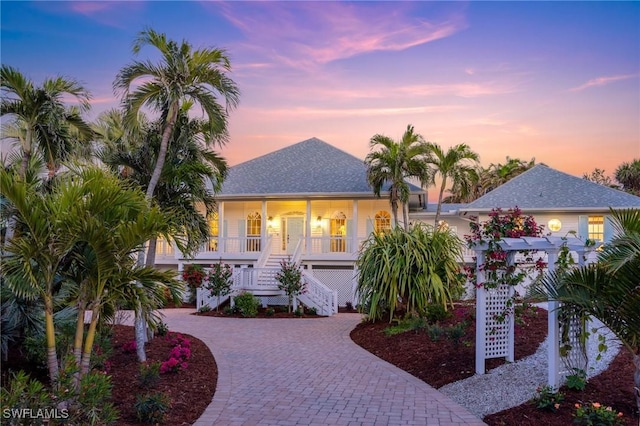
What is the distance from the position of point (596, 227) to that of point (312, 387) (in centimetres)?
1751

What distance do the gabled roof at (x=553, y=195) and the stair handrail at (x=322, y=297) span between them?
7.81 meters

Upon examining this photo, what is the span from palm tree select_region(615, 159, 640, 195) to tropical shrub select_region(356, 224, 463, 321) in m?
29.9

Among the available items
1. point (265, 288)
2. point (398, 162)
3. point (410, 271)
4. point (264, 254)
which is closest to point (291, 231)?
point (264, 254)

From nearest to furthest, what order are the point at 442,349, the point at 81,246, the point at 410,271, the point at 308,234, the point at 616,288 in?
the point at 616,288, the point at 81,246, the point at 442,349, the point at 410,271, the point at 308,234

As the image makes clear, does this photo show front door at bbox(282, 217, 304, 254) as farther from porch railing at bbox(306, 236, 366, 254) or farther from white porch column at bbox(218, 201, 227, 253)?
white porch column at bbox(218, 201, 227, 253)

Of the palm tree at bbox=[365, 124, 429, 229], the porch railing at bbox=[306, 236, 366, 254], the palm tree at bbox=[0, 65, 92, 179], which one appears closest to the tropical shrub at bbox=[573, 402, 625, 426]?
the palm tree at bbox=[0, 65, 92, 179]

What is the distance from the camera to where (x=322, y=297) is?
57.8 feet

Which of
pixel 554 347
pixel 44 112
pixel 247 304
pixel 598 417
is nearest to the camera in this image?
pixel 598 417

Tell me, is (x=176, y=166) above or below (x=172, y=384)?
above

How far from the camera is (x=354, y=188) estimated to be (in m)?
20.3

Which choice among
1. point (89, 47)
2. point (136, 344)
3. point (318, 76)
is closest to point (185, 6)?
point (89, 47)

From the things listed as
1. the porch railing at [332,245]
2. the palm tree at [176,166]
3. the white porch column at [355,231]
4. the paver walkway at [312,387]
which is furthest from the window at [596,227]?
the palm tree at [176,166]

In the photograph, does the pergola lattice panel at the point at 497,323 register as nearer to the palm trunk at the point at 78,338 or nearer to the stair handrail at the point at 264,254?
the palm trunk at the point at 78,338

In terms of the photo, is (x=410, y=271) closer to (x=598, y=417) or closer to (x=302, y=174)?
(x=598, y=417)
